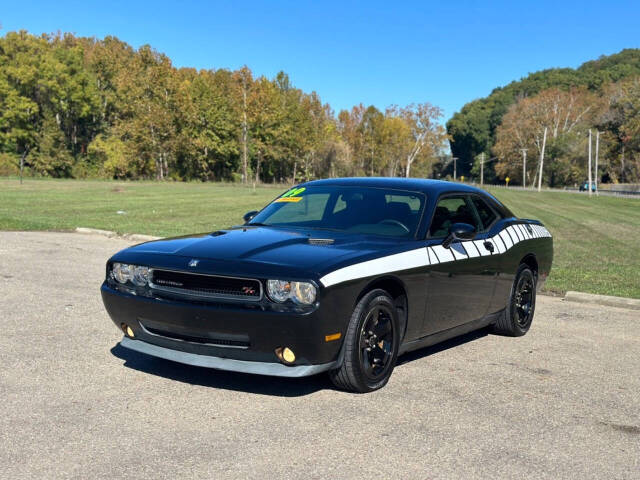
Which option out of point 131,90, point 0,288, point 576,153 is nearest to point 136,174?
point 131,90

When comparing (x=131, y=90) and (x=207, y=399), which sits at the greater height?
(x=131, y=90)

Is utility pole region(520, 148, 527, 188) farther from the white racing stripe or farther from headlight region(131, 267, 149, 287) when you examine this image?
headlight region(131, 267, 149, 287)

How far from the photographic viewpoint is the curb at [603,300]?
8680 millimetres

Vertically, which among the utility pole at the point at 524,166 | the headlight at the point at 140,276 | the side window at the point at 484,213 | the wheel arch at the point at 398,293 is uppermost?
the utility pole at the point at 524,166

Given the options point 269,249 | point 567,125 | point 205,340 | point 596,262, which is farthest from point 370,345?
point 567,125

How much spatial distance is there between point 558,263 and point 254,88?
65.8m

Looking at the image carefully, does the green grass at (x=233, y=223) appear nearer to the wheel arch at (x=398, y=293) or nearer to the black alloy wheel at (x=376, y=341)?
the wheel arch at (x=398, y=293)

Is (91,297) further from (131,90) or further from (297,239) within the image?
(131,90)

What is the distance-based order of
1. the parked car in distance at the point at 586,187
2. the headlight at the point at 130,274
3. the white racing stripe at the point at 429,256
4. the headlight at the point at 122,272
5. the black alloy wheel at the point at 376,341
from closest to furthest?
the white racing stripe at the point at 429,256 → the black alloy wheel at the point at 376,341 → the headlight at the point at 130,274 → the headlight at the point at 122,272 → the parked car in distance at the point at 586,187

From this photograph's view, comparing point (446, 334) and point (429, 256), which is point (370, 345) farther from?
point (446, 334)

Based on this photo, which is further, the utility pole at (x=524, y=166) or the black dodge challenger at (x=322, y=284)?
the utility pole at (x=524, y=166)

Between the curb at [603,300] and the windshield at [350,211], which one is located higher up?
the windshield at [350,211]

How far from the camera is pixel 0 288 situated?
8422 millimetres

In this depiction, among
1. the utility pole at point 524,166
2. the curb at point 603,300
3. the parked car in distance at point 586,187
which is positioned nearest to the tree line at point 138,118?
the parked car in distance at point 586,187
